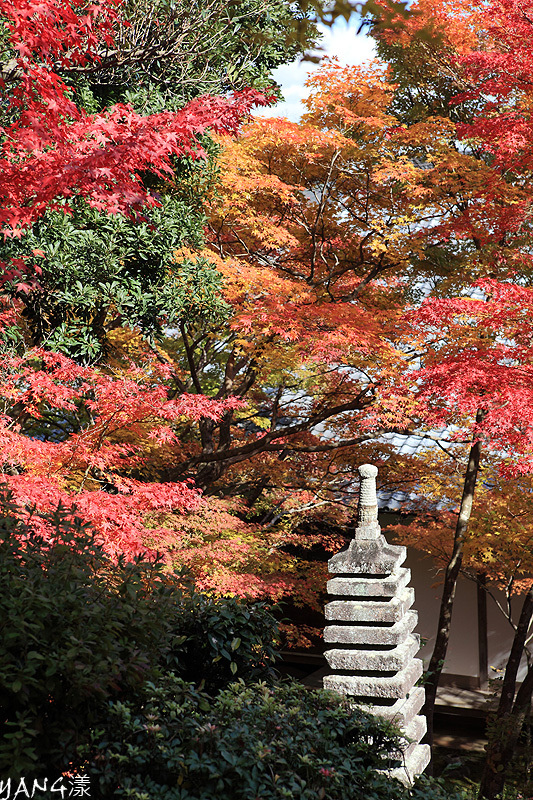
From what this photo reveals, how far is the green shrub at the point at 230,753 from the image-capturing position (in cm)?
285

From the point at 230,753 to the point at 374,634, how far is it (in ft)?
6.05

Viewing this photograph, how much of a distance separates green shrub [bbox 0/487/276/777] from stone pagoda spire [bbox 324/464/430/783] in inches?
58.7

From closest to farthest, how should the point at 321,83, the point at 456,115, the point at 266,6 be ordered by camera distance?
the point at 266,6 < the point at 321,83 < the point at 456,115

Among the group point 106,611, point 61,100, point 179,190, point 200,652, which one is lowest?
point 200,652

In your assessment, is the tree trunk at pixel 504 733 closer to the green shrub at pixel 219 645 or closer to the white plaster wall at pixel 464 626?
the white plaster wall at pixel 464 626

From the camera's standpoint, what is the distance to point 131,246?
8.11 meters

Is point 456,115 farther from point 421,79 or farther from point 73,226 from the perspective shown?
point 73,226

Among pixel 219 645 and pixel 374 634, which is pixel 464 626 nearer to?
pixel 374 634

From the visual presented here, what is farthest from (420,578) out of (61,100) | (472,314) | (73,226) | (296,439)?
(61,100)

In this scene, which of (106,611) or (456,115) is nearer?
(106,611)

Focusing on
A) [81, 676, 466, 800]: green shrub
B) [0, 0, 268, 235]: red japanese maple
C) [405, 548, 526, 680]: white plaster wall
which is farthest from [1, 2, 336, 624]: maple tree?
[405, 548, 526, 680]: white plaster wall

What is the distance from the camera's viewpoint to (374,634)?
14.9ft

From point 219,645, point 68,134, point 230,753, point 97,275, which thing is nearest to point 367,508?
point 219,645

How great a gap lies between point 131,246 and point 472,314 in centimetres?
416
